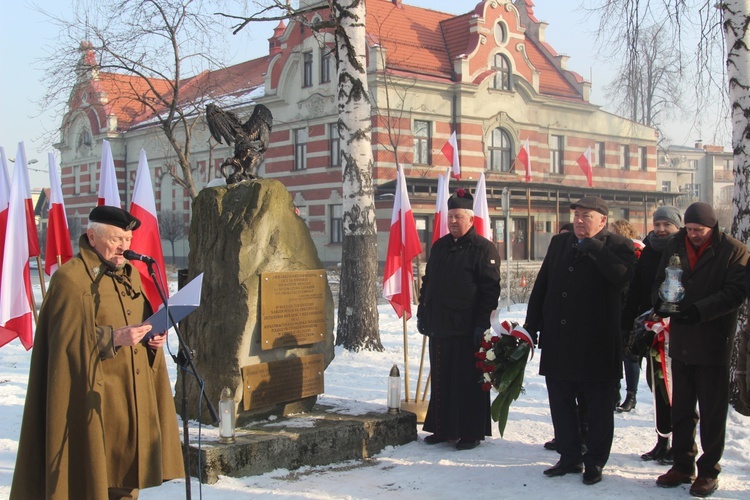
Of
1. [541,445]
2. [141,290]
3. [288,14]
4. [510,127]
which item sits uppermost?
[510,127]

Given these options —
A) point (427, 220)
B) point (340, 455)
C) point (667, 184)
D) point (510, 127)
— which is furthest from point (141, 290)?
point (667, 184)

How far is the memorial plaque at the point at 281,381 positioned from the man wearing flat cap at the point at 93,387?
1.78 metres

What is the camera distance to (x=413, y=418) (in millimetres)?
6539

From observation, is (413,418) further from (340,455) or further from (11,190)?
(11,190)

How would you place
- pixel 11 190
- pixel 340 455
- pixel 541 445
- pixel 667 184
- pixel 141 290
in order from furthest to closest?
1. pixel 667 184
2. pixel 11 190
3. pixel 541 445
4. pixel 340 455
5. pixel 141 290

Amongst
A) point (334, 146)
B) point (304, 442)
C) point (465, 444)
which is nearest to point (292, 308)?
point (304, 442)

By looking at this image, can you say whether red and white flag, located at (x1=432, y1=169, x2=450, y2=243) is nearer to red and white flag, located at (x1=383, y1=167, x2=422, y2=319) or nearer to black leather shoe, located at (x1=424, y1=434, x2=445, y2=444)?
red and white flag, located at (x1=383, y1=167, x2=422, y2=319)

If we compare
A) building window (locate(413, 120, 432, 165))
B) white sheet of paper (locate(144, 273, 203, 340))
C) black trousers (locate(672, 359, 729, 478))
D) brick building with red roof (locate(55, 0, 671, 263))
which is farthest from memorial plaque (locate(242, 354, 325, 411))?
building window (locate(413, 120, 432, 165))

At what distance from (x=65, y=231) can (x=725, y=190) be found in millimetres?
73446

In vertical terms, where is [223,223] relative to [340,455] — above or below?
above

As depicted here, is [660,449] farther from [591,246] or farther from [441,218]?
[441,218]

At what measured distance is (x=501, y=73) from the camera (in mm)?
32688

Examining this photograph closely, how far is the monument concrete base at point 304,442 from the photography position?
5.32 meters

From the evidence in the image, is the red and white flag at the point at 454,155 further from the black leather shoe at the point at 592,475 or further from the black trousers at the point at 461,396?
the black leather shoe at the point at 592,475
